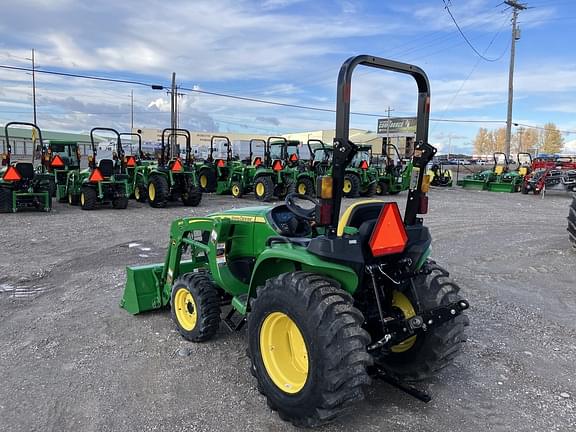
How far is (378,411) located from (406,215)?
135 cm

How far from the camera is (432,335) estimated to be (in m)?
3.37

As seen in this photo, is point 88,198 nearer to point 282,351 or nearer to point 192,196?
point 192,196

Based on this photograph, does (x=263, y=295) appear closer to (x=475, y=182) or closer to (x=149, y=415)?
(x=149, y=415)

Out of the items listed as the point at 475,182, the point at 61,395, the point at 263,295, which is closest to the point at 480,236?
the point at 263,295

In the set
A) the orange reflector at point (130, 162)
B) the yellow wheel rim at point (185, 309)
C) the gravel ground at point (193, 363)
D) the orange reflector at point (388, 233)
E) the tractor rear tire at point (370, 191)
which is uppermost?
the orange reflector at point (130, 162)

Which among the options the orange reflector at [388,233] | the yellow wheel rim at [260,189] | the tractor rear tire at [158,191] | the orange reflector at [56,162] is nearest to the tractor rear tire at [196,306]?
the orange reflector at [388,233]

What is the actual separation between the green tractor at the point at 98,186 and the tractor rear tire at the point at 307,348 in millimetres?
10734

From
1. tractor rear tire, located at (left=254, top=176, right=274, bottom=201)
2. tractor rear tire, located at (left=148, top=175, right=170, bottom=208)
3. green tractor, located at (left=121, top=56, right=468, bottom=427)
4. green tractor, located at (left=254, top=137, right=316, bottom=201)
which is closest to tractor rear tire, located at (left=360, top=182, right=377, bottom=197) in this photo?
green tractor, located at (left=254, top=137, right=316, bottom=201)

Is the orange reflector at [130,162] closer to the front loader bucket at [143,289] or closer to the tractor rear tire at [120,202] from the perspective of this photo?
the tractor rear tire at [120,202]

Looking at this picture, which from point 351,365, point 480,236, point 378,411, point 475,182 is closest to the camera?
point 351,365

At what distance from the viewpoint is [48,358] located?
396 cm

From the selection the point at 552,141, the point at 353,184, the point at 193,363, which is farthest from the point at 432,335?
the point at 552,141

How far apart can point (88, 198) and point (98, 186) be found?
42cm

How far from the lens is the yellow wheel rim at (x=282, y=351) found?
317cm
